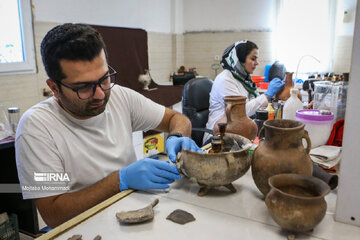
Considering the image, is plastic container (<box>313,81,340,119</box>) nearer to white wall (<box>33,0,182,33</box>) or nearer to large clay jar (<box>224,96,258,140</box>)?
large clay jar (<box>224,96,258,140</box>)

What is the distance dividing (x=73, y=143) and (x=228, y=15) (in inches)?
171

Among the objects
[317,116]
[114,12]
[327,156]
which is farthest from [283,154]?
[114,12]

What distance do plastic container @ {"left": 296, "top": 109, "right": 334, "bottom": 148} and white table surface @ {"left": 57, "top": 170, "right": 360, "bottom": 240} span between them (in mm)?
441

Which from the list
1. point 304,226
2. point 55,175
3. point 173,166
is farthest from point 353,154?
point 55,175

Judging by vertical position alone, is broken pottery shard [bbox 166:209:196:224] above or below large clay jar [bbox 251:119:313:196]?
below

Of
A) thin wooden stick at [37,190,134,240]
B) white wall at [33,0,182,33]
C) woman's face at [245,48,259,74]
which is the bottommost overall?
thin wooden stick at [37,190,134,240]

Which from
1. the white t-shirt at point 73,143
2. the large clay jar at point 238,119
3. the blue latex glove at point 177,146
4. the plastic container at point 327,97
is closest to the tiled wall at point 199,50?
the plastic container at point 327,97

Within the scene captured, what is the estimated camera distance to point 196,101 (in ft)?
8.88

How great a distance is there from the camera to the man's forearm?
1.12m

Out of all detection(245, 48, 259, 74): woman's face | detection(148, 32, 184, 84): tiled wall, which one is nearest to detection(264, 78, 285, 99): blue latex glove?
detection(245, 48, 259, 74): woman's face

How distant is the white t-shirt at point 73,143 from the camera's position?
1.17 m

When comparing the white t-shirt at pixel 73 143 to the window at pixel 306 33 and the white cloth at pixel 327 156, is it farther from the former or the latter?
the window at pixel 306 33

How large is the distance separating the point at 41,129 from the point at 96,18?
8.88 feet

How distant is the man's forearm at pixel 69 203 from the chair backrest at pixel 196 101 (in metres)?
1.50
